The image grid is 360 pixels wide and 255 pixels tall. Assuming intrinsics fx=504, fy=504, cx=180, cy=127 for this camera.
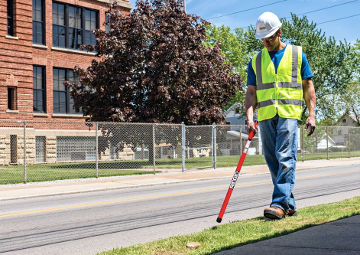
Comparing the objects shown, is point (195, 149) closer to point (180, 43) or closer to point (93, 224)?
point (180, 43)

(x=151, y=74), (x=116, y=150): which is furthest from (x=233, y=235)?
(x=151, y=74)

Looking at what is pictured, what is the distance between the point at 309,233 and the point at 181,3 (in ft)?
70.6

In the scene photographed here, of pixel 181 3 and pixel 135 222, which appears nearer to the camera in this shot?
pixel 135 222

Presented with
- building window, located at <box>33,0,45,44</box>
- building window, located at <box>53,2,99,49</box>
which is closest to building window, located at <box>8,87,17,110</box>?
building window, located at <box>33,0,45,44</box>

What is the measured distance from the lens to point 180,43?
942 inches

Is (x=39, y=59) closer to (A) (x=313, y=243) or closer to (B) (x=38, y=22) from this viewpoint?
(B) (x=38, y=22)

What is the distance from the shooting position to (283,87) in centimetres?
607

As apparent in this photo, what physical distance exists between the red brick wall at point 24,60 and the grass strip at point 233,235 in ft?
75.9

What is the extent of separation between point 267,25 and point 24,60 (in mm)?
23664

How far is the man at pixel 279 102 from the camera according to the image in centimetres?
587

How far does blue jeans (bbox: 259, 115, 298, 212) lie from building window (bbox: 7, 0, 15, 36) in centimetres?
2391

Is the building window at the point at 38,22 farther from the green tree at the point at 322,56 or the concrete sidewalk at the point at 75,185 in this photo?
the green tree at the point at 322,56

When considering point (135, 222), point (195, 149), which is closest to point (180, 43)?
point (195, 149)

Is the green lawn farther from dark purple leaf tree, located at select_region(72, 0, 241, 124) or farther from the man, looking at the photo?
the man
